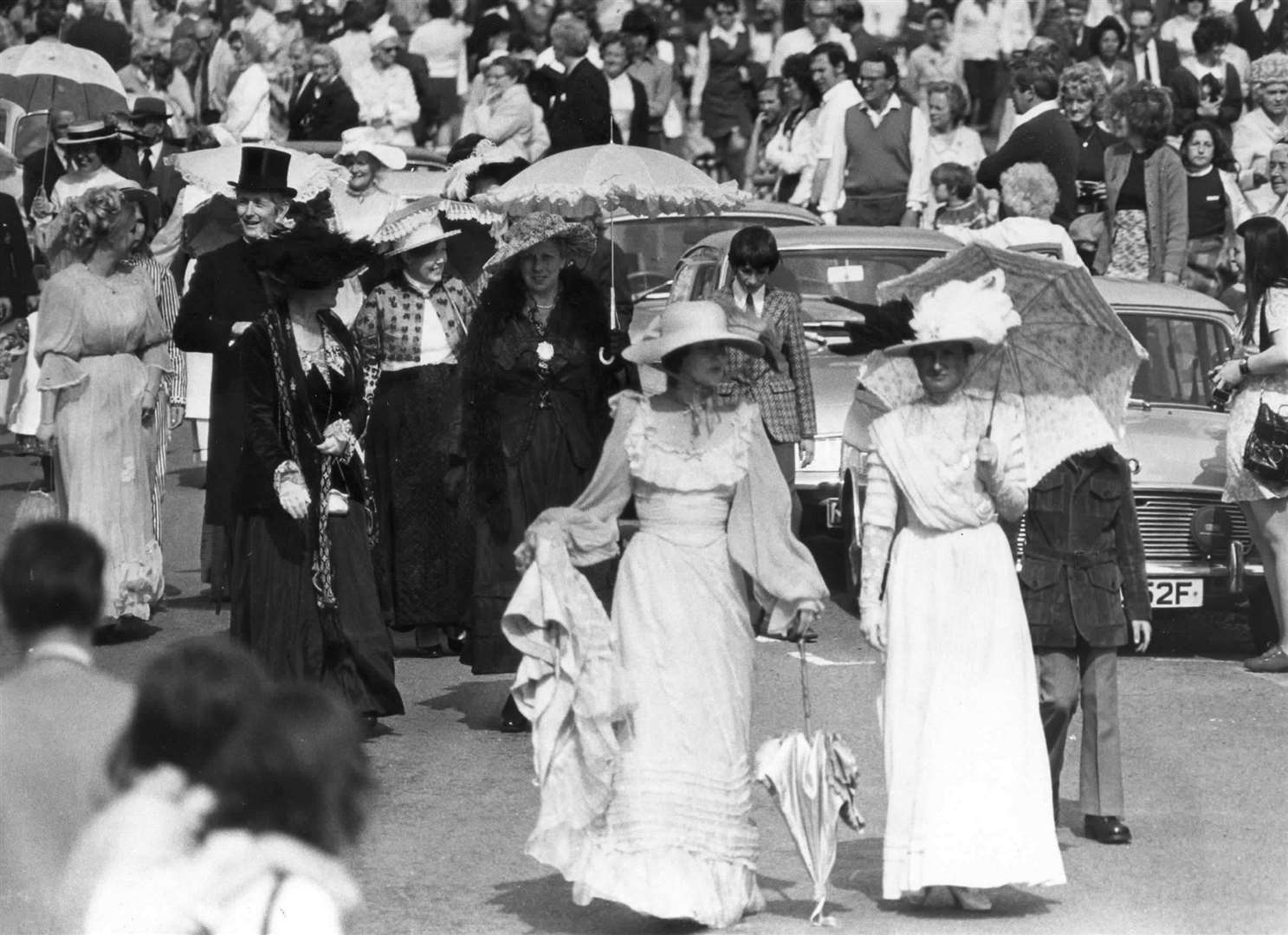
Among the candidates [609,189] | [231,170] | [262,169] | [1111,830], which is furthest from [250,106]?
[1111,830]

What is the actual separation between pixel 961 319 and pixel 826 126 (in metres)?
12.5

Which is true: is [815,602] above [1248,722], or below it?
above

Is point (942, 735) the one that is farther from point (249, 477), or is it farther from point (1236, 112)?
point (1236, 112)

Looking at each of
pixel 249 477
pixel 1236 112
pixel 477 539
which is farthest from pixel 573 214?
pixel 1236 112

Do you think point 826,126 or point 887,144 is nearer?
point 887,144

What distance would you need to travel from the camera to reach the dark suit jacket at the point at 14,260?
16562 mm

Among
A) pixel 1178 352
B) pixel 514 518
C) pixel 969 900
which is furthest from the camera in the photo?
pixel 1178 352

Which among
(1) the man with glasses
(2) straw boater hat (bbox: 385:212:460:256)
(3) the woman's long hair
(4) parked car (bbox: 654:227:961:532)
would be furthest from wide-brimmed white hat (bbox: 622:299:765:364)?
(1) the man with glasses

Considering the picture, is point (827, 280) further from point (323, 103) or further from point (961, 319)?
point (323, 103)

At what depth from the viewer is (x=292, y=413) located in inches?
376

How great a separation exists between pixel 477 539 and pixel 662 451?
111 inches

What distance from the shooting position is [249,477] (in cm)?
957

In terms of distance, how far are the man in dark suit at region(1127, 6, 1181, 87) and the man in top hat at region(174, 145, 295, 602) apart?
36.0 feet

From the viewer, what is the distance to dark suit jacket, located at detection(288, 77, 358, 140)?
21156mm
